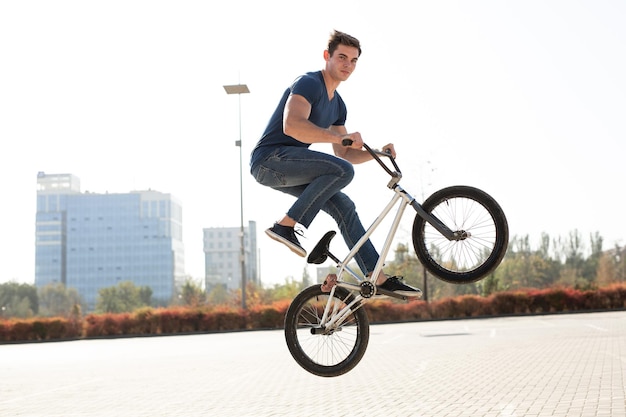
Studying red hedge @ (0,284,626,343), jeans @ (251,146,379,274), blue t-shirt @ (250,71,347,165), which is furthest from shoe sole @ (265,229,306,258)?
red hedge @ (0,284,626,343)

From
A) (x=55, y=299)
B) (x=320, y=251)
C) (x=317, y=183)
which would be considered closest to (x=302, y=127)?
(x=317, y=183)

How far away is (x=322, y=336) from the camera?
234 inches

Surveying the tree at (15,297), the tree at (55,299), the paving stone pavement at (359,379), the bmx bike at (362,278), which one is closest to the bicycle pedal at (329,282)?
the bmx bike at (362,278)

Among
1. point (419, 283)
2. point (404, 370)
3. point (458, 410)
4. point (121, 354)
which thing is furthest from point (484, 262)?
point (419, 283)

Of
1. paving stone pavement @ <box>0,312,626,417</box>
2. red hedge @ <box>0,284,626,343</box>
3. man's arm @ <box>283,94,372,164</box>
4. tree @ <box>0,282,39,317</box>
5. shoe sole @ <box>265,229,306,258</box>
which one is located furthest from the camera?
tree @ <box>0,282,39,317</box>

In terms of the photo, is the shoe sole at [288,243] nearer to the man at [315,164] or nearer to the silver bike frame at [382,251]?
the man at [315,164]

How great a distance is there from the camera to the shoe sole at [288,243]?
546 centimetres

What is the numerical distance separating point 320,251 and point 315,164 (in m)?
0.65

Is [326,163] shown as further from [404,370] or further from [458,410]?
[404,370]

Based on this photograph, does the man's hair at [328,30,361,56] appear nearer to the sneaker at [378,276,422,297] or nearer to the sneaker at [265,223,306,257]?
the sneaker at [265,223,306,257]

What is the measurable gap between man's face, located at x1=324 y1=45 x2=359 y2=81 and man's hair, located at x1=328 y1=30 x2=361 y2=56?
0.03 metres

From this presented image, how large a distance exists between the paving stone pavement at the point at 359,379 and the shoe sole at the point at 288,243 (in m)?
13.3

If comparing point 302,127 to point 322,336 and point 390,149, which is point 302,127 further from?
point 322,336

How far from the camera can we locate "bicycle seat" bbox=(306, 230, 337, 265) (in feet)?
18.3
